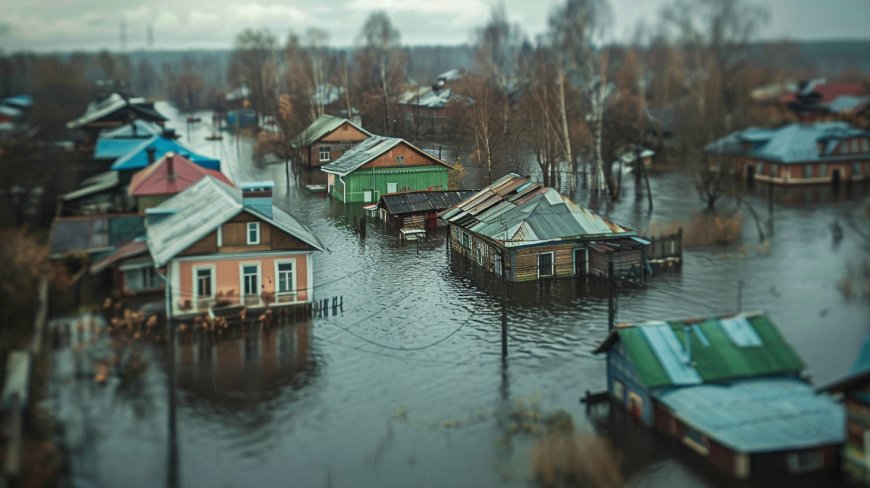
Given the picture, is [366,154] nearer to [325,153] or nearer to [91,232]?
[325,153]

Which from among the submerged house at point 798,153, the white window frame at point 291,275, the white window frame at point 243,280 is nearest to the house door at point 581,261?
the submerged house at point 798,153

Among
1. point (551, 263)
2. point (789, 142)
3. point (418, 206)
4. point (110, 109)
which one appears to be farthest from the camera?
point (110, 109)

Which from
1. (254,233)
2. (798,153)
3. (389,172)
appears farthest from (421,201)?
(798,153)

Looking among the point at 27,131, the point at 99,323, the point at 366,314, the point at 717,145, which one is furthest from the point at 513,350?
the point at 27,131

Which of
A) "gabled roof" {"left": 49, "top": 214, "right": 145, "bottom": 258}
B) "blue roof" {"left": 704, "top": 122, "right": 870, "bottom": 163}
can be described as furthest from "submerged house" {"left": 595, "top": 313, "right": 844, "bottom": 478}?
"gabled roof" {"left": 49, "top": 214, "right": 145, "bottom": 258}

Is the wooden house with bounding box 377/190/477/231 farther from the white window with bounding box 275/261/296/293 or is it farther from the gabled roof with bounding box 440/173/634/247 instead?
the white window with bounding box 275/261/296/293
